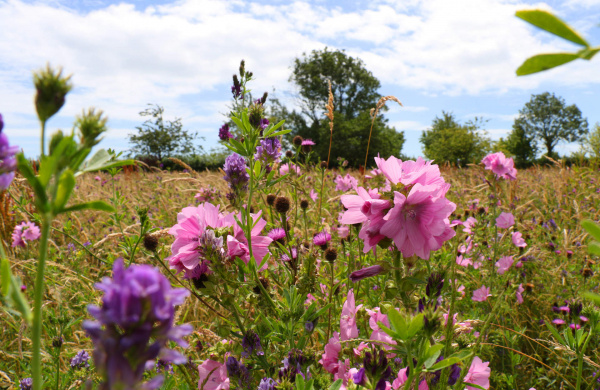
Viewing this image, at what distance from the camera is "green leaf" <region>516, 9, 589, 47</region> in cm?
37

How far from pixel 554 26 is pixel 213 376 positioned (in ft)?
4.29

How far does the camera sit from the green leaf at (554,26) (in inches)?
14.4

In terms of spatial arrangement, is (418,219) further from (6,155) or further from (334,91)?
(334,91)

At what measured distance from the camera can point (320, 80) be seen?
38344 millimetres

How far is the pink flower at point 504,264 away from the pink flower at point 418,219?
2.26 meters

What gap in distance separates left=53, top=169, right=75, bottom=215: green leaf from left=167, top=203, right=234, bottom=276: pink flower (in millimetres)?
690

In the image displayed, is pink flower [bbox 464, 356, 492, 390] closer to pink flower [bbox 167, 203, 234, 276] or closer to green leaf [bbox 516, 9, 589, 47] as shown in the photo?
pink flower [bbox 167, 203, 234, 276]

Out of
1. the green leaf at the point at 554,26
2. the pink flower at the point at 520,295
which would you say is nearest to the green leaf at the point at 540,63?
the green leaf at the point at 554,26

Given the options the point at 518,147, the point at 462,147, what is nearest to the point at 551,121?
the point at 518,147

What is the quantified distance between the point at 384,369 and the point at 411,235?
34cm

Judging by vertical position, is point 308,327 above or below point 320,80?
below

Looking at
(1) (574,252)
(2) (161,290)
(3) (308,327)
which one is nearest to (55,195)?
(2) (161,290)

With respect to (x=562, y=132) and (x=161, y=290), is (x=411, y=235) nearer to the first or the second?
(x=161, y=290)

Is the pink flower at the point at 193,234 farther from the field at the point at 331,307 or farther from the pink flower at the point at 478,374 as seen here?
the pink flower at the point at 478,374
